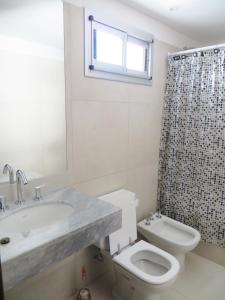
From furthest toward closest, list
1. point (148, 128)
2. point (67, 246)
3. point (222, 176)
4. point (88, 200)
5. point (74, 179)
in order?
point (148, 128) < point (222, 176) < point (74, 179) < point (88, 200) < point (67, 246)

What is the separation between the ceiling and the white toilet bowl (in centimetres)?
194

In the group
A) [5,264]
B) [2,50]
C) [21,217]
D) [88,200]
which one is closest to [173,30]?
[2,50]

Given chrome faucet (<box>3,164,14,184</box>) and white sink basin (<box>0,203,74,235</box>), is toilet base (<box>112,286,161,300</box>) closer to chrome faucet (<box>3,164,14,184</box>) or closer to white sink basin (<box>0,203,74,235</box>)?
white sink basin (<box>0,203,74,235</box>)

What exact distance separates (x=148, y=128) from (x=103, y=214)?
4.05ft

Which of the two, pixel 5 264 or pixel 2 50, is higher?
pixel 2 50

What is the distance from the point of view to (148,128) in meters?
2.27

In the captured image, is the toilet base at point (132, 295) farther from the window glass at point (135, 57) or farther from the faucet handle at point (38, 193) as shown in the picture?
the window glass at point (135, 57)

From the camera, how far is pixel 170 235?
84.4 inches


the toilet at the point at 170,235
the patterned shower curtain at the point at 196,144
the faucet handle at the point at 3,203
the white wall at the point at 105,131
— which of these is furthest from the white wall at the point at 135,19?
the toilet at the point at 170,235

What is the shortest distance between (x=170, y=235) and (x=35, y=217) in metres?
1.34

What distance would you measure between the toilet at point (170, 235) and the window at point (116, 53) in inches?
53.7

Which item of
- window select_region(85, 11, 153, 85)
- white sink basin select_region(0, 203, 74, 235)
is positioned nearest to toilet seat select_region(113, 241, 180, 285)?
white sink basin select_region(0, 203, 74, 235)

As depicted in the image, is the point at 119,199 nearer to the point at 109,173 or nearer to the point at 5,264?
the point at 109,173

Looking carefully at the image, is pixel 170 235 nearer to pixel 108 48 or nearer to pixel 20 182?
pixel 20 182
